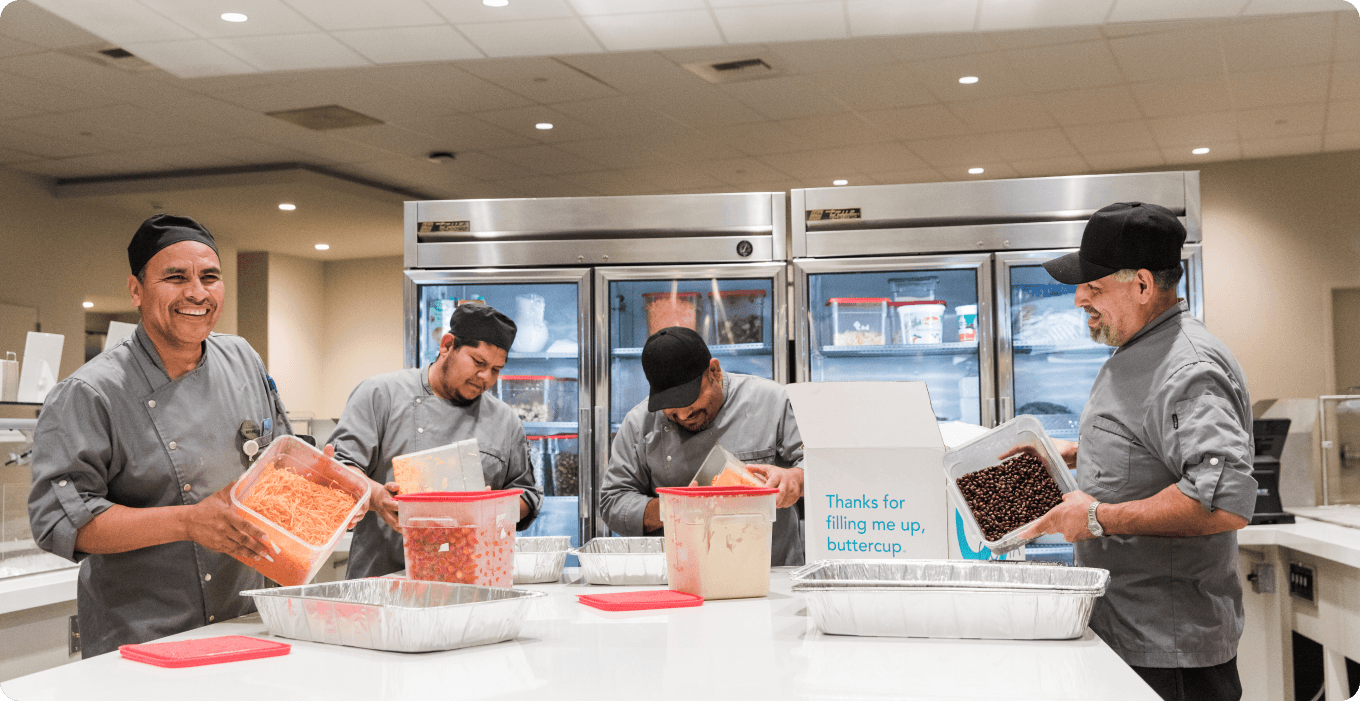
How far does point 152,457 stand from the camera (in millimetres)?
2025

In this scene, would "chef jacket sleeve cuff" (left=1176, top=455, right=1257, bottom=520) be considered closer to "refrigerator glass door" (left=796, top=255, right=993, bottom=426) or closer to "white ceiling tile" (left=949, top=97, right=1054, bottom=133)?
"refrigerator glass door" (left=796, top=255, right=993, bottom=426)

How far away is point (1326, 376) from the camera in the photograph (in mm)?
7254

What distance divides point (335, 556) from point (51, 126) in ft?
13.4

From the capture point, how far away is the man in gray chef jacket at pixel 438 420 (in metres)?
2.91

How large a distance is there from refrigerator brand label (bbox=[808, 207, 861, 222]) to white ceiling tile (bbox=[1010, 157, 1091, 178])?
3889 mm

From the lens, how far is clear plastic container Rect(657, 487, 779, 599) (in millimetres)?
1908

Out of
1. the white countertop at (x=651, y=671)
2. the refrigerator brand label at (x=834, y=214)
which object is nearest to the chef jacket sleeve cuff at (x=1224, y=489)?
the white countertop at (x=651, y=671)

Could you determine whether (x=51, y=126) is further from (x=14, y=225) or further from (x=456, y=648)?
(x=456, y=648)

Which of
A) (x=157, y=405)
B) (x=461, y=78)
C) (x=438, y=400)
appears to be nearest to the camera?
(x=157, y=405)

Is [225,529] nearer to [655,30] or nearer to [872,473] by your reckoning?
[872,473]

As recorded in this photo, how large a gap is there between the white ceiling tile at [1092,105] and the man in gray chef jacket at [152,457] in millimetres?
5136

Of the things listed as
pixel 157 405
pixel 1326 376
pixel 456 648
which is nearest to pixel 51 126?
pixel 157 405

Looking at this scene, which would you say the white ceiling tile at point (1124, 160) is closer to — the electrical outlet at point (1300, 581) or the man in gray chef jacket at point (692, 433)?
the electrical outlet at point (1300, 581)

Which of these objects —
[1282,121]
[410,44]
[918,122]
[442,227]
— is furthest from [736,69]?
[1282,121]
